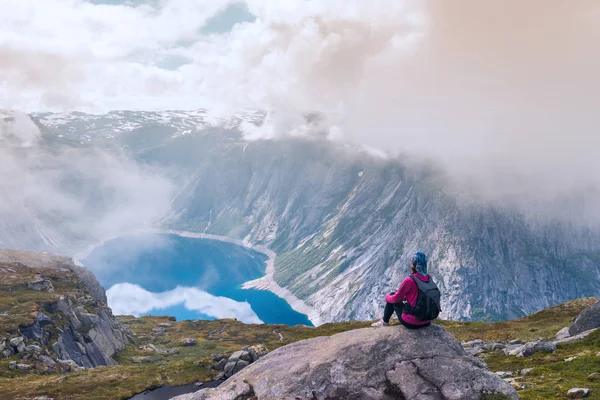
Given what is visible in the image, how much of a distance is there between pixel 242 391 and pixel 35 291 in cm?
11389

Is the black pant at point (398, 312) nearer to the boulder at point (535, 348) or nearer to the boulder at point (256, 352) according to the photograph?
the boulder at point (535, 348)

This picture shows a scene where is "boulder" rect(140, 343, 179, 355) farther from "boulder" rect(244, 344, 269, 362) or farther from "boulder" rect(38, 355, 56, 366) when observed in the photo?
"boulder" rect(244, 344, 269, 362)

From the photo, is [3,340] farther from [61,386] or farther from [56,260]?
[56,260]

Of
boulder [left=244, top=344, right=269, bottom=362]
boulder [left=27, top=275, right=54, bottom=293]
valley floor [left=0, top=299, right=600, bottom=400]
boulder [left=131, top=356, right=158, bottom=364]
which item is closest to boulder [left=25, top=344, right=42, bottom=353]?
valley floor [left=0, top=299, right=600, bottom=400]

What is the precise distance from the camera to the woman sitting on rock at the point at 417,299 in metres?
22.3

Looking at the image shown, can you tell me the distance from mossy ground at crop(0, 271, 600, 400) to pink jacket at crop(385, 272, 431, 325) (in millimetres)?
14027

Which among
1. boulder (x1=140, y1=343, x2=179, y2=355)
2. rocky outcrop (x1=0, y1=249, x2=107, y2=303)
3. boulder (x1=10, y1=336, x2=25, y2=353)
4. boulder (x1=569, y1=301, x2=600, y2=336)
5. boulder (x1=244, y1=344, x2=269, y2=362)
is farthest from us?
rocky outcrop (x1=0, y1=249, x2=107, y2=303)

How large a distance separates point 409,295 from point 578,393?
57.4 feet

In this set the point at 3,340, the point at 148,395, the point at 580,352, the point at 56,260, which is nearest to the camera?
the point at 580,352

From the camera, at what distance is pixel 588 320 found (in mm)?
58312

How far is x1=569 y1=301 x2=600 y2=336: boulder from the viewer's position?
187 feet

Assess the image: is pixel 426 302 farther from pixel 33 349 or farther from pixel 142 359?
pixel 142 359

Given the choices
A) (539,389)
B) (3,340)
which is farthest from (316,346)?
(3,340)

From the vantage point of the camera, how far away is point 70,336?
3610 inches
